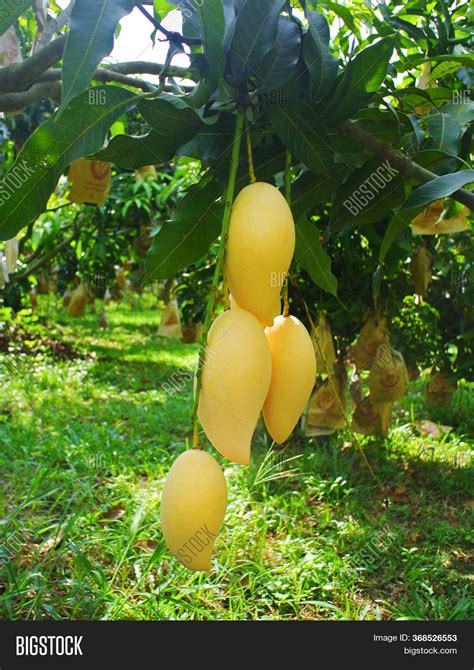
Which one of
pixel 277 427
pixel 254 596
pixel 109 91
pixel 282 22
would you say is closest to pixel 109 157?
pixel 109 91

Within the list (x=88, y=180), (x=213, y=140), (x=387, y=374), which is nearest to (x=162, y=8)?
(x=213, y=140)

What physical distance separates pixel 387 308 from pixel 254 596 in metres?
1.17

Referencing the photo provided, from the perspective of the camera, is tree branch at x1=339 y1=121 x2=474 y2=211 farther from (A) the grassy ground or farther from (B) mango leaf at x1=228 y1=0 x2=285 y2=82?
(A) the grassy ground

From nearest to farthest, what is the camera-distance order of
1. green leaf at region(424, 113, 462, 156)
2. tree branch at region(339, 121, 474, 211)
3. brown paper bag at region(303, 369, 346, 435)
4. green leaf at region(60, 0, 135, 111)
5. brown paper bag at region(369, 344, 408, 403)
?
green leaf at region(60, 0, 135, 111), tree branch at region(339, 121, 474, 211), green leaf at region(424, 113, 462, 156), brown paper bag at region(369, 344, 408, 403), brown paper bag at region(303, 369, 346, 435)

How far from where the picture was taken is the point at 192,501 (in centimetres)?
48

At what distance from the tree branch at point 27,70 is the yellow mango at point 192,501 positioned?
57cm

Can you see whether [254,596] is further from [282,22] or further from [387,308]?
[282,22]

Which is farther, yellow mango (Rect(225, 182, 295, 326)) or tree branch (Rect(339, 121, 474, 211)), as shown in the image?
tree branch (Rect(339, 121, 474, 211))

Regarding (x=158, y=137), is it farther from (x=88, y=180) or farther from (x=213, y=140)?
(x=88, y=180)

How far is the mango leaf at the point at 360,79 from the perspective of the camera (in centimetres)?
64

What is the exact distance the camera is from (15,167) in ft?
1.92

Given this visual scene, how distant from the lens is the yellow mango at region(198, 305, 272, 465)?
18.4 inches

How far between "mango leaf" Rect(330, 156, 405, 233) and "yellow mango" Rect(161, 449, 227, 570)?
1.44ft

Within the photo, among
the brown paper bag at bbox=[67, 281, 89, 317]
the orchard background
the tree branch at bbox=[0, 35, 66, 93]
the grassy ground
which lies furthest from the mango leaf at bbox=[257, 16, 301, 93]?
the brown paper bag at bbox=[67, 281, 89, 317]
